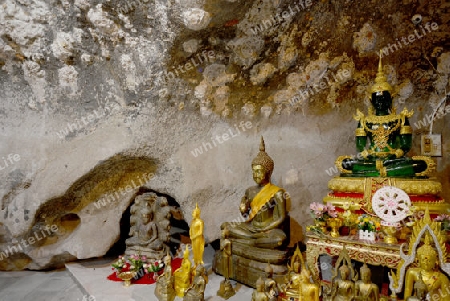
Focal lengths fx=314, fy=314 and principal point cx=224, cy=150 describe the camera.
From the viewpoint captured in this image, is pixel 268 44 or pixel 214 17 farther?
pixel 268 44

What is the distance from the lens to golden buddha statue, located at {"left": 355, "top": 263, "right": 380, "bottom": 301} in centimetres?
304

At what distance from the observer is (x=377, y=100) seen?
4.64 metres

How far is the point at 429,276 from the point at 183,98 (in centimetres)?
432

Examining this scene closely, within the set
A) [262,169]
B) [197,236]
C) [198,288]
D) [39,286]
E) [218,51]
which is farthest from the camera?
[218,51]

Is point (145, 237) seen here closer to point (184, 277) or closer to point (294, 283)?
point (184, 277)

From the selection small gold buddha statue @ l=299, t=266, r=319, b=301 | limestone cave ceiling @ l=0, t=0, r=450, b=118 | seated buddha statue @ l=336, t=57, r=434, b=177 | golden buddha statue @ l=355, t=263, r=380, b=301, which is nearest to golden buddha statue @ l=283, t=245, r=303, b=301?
small gold buddha statue @ l=299, t=266, r=319, b=301

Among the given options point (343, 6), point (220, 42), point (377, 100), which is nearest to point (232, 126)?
point (220, 42)

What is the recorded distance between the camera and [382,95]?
456 cm

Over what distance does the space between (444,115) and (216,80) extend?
14.3ft

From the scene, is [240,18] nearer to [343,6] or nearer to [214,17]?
[214,17]

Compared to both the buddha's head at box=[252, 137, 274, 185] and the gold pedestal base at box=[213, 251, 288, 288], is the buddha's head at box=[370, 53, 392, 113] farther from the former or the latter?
the gold pedestal base at box=[213, 251, 288, 288]

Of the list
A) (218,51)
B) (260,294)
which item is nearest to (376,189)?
(260,294)

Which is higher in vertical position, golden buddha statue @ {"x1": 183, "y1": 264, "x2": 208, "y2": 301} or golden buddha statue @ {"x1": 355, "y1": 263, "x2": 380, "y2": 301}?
golden buddha statue @ {"x1": 183, "y1": 264, "x2": 208, "y2": 301}

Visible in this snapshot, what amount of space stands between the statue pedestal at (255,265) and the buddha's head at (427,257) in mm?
1519
